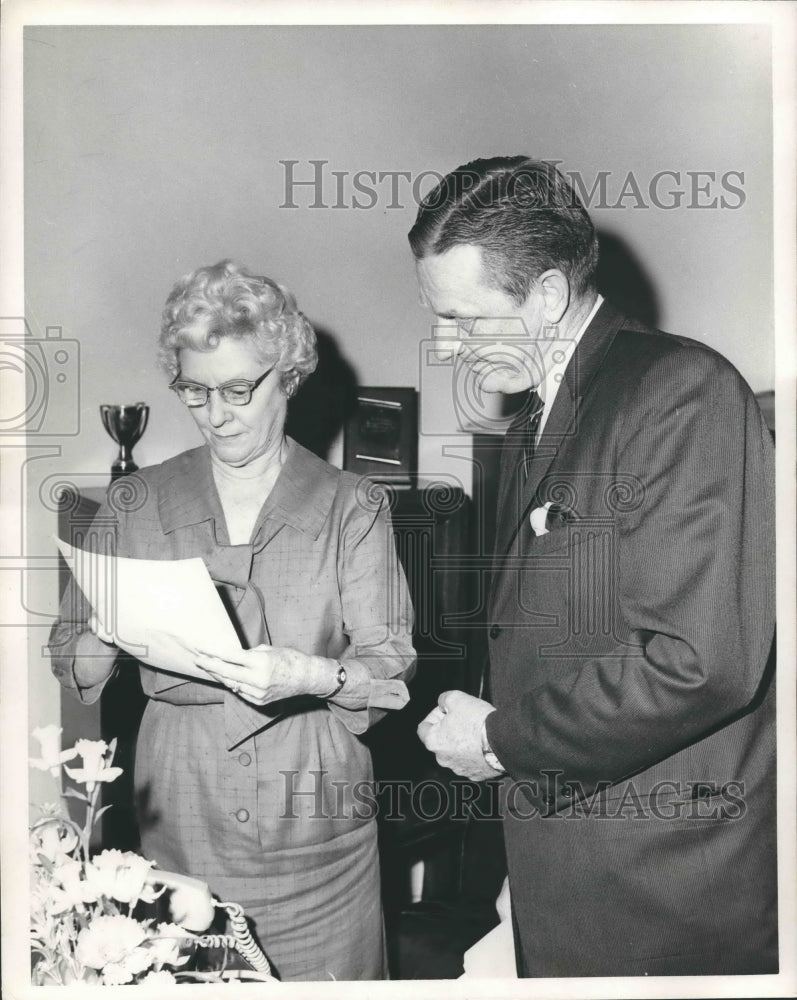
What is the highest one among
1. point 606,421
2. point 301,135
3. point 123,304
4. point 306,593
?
point 301,135

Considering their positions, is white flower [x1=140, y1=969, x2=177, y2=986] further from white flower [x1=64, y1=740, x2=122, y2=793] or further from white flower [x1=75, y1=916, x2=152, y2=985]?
white flower [x1=64, y1=740, x2=122, y2=793]

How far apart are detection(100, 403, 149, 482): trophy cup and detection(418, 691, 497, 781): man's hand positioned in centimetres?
71

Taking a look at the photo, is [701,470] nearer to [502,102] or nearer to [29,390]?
[502,102]

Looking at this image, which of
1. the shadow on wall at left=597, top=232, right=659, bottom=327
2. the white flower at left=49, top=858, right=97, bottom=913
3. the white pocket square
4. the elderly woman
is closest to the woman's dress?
the elderly woman

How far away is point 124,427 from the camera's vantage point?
1761mm

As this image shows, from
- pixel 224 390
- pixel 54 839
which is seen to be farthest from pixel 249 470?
pixel 54 839

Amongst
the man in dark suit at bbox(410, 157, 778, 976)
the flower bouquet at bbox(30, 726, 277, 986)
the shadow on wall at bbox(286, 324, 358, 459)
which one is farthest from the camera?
the shadow on wall at bbox(286, 324, 358, 459)

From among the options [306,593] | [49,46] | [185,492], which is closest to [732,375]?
[306,593]

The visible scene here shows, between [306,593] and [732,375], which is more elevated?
[732,375]

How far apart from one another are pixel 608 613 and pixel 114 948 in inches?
40.3

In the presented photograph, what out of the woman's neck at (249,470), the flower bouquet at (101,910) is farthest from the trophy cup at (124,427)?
the flower bouquet at (101,910)

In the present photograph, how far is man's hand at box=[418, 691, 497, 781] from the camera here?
1.72 metres

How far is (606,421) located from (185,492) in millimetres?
751

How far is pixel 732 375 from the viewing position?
1.58m
